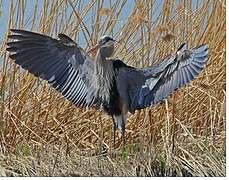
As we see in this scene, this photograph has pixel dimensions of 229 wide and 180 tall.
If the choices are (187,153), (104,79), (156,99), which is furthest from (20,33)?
(187,153)

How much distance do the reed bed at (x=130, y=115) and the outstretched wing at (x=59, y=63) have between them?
7.4 inches

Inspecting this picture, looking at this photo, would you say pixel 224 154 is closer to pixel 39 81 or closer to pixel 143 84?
pixel 143 84

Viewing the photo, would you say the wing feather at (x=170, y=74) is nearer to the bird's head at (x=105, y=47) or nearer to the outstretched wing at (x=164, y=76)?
the outstretched wing at (x=164, y=76)

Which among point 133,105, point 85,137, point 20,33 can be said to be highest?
point 20,33

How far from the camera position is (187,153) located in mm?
2406

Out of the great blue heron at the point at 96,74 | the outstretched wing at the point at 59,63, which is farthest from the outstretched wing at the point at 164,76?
the outstretched wing at the point at 59,63

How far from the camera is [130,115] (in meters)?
2.66

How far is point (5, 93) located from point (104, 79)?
448 millimetres

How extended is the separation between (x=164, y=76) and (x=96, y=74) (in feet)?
0.65

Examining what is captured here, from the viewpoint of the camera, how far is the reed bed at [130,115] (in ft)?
8.16

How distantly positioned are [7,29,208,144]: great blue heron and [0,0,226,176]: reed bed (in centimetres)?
13

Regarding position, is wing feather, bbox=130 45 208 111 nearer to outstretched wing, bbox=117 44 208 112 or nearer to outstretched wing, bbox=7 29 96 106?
outstretched wing, bbox=117 44 208 112

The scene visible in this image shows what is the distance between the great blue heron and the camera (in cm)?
234

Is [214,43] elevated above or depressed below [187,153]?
above
